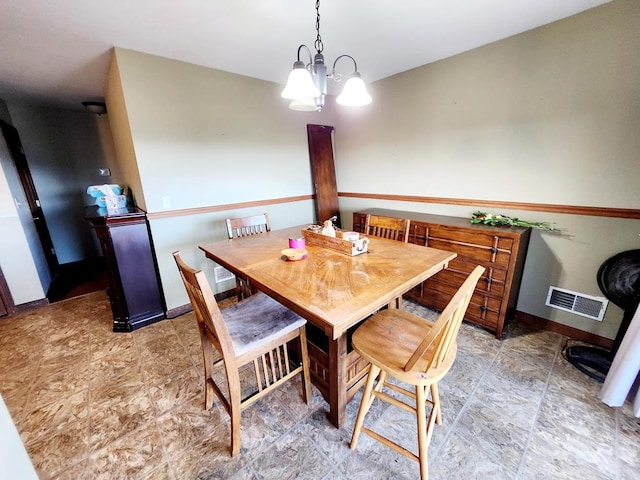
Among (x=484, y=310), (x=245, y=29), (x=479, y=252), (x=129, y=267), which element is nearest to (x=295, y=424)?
(x=484, y=310)

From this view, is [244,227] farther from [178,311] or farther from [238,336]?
[238,336]

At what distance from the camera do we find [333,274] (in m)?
1.41

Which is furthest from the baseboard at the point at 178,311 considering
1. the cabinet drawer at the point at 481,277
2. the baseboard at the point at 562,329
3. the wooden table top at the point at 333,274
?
the baseboard at the point at 562,329

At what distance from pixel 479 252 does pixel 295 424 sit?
184 centimetres

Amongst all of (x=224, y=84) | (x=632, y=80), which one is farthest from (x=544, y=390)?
(x=224, y=84)

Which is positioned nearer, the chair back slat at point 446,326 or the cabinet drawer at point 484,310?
the chair back slat at point 446,326

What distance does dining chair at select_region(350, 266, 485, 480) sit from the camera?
0.96m

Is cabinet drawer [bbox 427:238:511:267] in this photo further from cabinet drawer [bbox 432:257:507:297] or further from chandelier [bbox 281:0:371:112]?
chandelier [bbox 281:0:371:112]

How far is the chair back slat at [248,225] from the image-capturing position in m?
2.26

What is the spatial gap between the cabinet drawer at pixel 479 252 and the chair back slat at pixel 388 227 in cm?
47

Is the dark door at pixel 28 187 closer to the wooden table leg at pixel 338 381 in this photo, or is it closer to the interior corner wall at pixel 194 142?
the interior corner wall at pixel 194 142

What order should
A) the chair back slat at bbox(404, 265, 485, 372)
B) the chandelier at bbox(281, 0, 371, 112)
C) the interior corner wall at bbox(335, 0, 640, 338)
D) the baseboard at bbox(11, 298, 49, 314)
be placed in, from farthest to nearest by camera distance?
the baseboard at bbox(11, 298, 49, 314) < the interior corner wall at bbox(335, 0, 640, 338) < the chandelier at bbox(281, 0, 371, 112) < the chair back slat at bbox(404, 265, 485, 372)

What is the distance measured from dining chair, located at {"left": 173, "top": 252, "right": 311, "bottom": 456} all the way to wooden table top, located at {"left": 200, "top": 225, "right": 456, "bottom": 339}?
0.25m

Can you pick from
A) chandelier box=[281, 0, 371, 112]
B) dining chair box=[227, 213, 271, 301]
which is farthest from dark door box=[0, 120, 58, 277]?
chandelier box=[281, 0, 371, 112]
